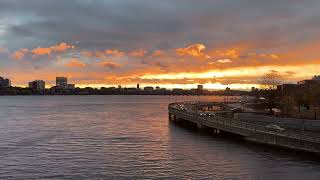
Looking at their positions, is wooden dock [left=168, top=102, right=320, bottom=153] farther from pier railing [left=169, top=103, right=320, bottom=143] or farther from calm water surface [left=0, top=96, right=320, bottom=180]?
calm water surface [left=0, top=96, right=320, bottom=180]

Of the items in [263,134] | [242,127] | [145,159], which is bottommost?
[145,159]

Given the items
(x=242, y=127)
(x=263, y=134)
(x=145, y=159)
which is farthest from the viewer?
(x=242, y=127)

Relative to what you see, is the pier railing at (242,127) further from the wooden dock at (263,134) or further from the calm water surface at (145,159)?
the calm water surface at (145,159)

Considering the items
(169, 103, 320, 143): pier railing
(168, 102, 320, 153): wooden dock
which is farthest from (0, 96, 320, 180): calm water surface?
(169, 103, 320, 143): pier railing

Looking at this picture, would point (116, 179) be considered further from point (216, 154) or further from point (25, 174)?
point (216, 154)

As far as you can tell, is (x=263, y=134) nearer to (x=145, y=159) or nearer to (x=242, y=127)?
(x=242, y=127)

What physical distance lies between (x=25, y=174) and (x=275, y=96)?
8740 centimetres

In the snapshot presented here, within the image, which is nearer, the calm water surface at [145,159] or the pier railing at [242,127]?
the calm water surface at [145,159]

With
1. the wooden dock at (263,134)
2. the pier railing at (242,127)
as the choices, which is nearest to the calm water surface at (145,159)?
the wooden dock at (263,134)

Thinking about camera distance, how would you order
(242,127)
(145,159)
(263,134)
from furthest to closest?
(242,127) → (263,134) → (145,159)

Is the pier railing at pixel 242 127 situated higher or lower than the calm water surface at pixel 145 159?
higher

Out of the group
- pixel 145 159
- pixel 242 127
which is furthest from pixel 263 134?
pixel 145 159

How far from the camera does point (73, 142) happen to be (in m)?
68.8

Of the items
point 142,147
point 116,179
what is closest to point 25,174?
point 116,179
